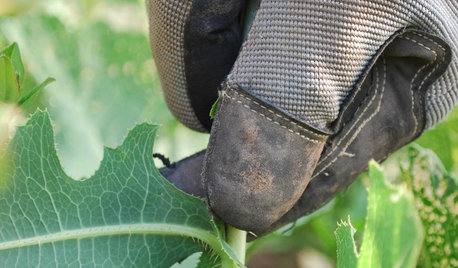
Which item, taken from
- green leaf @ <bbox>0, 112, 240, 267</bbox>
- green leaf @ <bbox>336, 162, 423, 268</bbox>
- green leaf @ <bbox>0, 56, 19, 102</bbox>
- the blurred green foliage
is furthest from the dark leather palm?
the blurred green foliage

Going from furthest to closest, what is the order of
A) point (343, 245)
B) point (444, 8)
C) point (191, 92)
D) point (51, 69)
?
point (51, 69), point (191, 92), point (444, 8), point (343, 245)

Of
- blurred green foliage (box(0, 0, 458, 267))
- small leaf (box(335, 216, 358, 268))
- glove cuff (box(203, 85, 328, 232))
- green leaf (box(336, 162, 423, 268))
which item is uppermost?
green leaf (box(336, 162, 423, 268))

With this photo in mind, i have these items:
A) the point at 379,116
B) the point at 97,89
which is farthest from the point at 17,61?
the point at 97,89

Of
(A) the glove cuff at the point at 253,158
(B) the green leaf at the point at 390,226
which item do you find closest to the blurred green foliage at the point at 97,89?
(A) the glove cuff at the point at 253,158

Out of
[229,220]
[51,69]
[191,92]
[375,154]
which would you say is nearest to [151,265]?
[229,220]

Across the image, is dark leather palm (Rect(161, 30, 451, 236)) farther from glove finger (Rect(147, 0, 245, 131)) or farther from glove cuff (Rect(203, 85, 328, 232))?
glove finger (Rect(147, 0, 245, 131))

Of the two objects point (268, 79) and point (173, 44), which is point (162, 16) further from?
point (268, 79)
